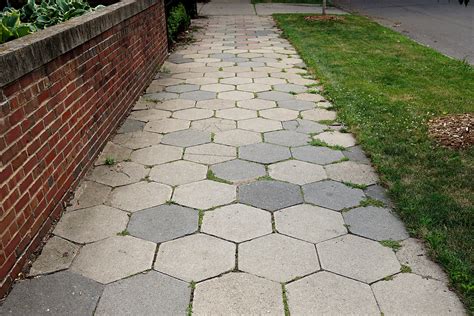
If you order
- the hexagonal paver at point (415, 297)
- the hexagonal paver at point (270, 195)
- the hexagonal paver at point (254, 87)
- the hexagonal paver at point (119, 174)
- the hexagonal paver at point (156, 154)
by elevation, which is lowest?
the hexagonal paver at point (415, 297)

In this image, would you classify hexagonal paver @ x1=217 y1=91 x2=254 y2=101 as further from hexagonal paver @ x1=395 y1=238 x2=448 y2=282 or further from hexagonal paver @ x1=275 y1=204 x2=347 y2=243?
hexagonal paver @ x1=395 y1=238 x2=448 y2=282

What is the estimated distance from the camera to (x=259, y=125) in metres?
4.04

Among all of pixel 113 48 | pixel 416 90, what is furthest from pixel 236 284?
pixel 416 90

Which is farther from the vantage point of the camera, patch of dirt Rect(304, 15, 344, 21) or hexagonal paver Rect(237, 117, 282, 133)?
→ patch of dirt Rect(304, 15, 344, 21)

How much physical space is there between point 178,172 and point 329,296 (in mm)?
1526

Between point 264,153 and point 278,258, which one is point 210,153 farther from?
point 278,258

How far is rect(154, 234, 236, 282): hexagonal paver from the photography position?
2133 mm

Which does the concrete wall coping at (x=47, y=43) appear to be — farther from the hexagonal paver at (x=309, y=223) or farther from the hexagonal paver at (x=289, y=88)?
the hexagonal paver at (x=289, y=88)

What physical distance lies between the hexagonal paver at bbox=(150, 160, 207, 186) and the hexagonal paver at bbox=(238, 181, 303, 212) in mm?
371

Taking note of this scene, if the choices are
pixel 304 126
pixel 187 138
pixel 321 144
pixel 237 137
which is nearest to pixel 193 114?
pixel 187 138

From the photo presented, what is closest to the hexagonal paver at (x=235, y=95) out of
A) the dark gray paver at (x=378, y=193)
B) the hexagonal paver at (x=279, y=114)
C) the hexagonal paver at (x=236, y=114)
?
the hexagonal paver at (x=236, y=114)

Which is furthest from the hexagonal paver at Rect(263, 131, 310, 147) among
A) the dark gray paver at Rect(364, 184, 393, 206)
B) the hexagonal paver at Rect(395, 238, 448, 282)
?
the hexagonal paver at Rect(395, 238, 448, 282)

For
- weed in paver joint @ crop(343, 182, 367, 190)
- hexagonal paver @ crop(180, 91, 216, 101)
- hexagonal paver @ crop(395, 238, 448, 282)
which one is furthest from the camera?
hexagonal paver @ crop(180, 91, 216, 101)

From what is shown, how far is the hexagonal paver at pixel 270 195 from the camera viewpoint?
2727mm
